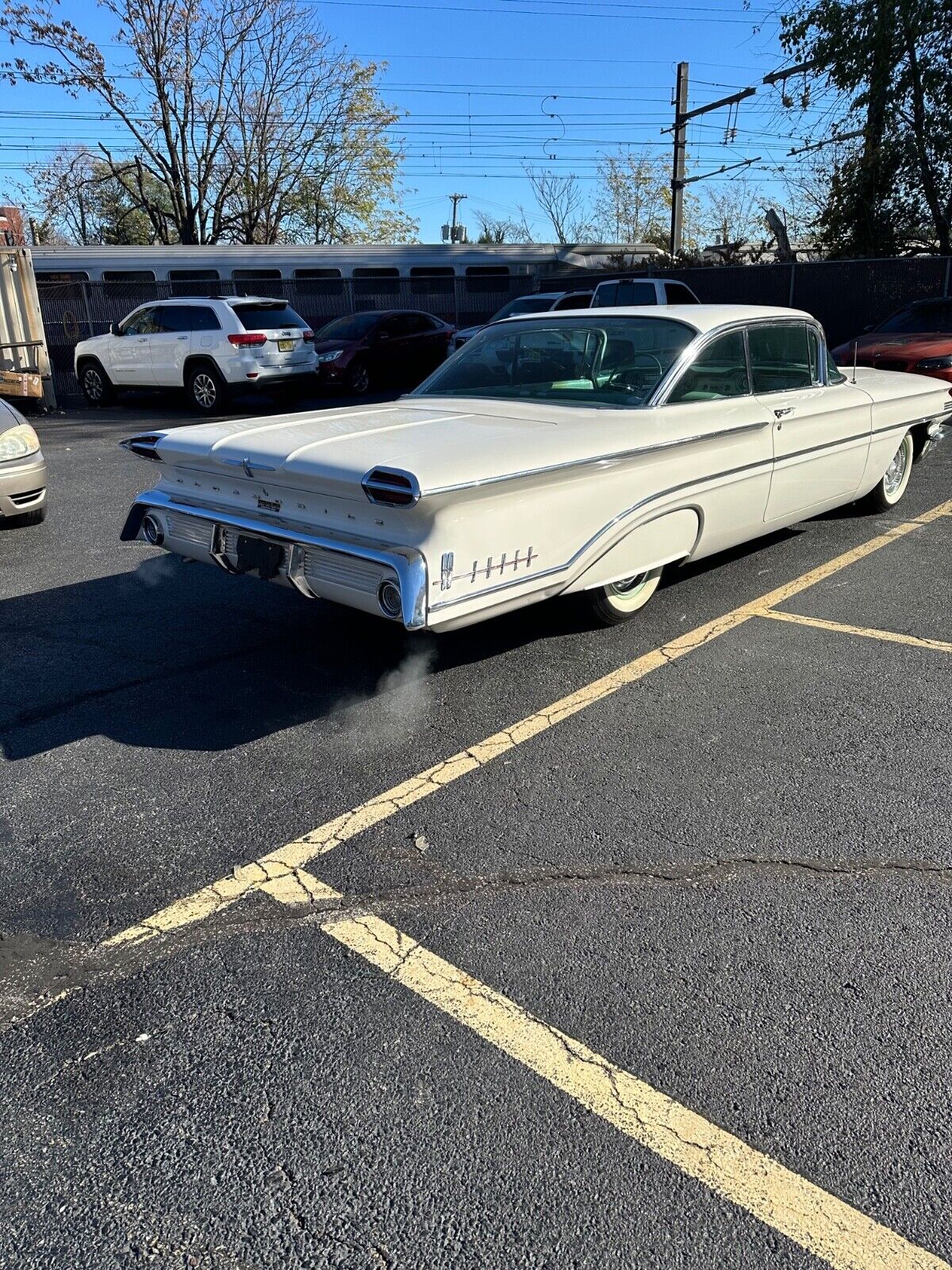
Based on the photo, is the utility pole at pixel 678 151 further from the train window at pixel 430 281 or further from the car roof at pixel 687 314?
the car roof at pixel 687 314

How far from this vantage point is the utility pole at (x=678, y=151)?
27188 millimetres

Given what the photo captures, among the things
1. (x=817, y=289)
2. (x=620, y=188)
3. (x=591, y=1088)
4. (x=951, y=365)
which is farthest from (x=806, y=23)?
(x=620, y=188)

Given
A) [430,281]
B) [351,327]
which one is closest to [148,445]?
[351,327]

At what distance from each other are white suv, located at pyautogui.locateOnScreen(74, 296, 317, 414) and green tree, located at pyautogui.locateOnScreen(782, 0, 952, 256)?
12.2 metres

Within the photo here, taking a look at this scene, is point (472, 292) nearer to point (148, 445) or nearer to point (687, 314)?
point (687, 314)

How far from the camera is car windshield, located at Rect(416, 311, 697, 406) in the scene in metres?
5.06

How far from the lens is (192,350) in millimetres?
14797

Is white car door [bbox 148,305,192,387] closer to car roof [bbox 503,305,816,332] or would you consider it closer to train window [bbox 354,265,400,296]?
train window [bbox 354,265,400,296]

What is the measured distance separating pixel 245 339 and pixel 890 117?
45.6 feet

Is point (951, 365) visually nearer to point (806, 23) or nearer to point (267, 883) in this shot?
point (267, 883)

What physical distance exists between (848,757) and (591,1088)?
2.02 meters

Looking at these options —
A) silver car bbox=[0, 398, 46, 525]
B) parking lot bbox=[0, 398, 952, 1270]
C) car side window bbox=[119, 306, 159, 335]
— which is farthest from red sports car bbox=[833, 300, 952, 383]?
car side window bbox=[119, 306, 159, 335]

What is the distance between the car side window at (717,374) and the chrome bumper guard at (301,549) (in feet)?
6.48

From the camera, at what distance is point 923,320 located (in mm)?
12773
